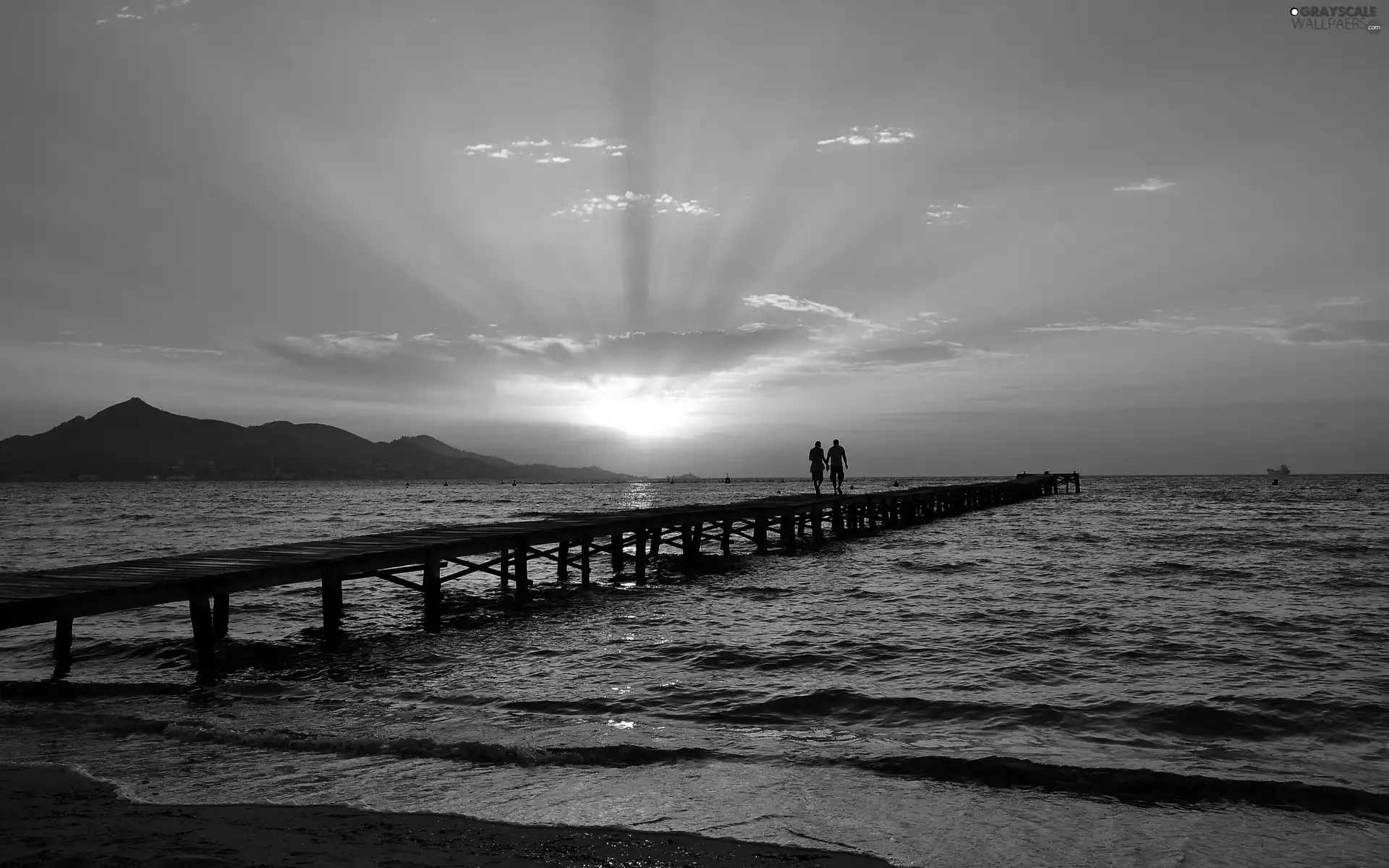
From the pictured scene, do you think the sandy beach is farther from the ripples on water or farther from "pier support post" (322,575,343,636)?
"pier support post" (322,575,343,636)

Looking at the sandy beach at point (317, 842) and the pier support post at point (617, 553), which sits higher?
the sandy beach at point (317, 842)

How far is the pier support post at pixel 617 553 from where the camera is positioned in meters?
22.3

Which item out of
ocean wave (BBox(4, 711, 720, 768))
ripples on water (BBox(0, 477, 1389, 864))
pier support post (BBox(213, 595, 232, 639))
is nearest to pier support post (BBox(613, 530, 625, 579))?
ripples on water (BBox(0, 477, 1389, 864))

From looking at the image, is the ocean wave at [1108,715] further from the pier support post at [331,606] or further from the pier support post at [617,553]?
the pier support post at [617,553]

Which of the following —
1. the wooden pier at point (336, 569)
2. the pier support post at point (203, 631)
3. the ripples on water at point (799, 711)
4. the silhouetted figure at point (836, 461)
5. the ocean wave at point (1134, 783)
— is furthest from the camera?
the silhouetted figure at point (836, 461)

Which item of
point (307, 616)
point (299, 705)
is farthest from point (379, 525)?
point (299, 705)

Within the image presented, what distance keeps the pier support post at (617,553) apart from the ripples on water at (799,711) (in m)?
3.66

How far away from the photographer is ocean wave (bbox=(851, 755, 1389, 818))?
5676 mm

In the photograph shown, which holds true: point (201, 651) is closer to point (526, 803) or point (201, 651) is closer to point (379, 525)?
point (526, 803)

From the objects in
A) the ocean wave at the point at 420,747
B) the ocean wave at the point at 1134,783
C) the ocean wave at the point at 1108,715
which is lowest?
the ocean wave at the point at 1108,715

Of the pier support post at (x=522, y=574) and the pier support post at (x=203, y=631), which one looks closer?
the pier support post at (x=203, y=631)

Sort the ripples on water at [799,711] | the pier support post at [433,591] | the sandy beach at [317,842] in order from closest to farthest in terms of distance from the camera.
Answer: the sandy beach at [317,842]
the ripples on water at [799,711]
the pier support post at [433,591]

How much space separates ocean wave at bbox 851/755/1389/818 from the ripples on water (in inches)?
1.1

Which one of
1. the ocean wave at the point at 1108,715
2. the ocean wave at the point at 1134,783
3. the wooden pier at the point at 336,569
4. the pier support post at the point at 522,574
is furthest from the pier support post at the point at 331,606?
the ocean wave at the point at 1134,783
